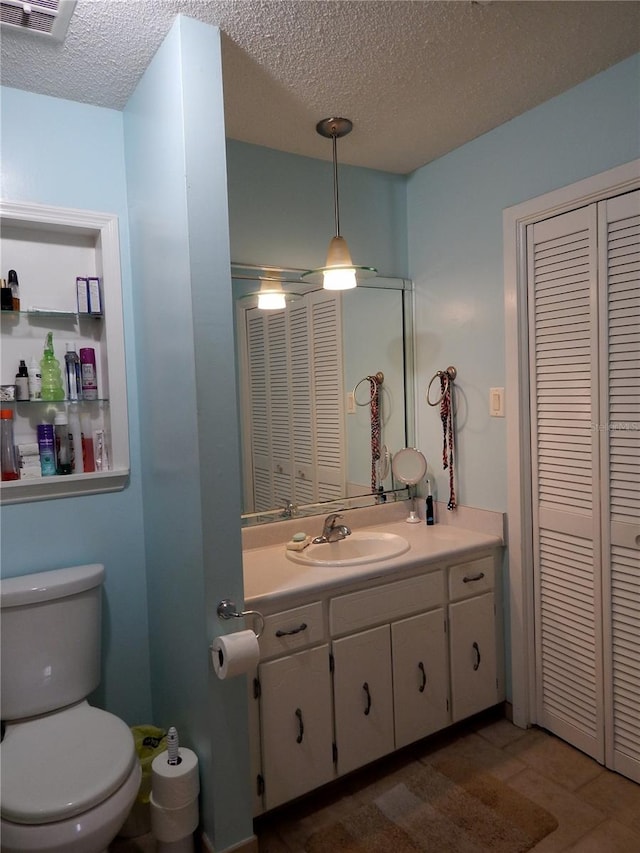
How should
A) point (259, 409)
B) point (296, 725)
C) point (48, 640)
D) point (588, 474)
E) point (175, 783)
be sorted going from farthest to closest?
Result: point (259, 409), point (588, 474), point (296, 725), point (48, 640), point (175, 783)

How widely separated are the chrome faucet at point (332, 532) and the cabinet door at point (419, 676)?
0.42 m

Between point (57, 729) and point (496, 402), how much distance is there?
1952 millimetres

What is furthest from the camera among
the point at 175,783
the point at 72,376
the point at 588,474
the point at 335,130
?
the point at 335,130

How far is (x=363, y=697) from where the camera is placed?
6.46 ft

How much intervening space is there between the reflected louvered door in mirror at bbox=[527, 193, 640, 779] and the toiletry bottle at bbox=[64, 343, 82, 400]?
5.63 feet

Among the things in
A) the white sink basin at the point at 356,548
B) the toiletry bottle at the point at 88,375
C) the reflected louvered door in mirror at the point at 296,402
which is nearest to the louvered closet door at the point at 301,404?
the reflected louvered door in mirror at the point at 296,402

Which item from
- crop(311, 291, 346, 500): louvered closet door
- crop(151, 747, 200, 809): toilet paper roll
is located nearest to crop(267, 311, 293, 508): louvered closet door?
crop(311, 291, 346, 500): louvered closet door

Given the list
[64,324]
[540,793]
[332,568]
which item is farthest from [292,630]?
[64,324]

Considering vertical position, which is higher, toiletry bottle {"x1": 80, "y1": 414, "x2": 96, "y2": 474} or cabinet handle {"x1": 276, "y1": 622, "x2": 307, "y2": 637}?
toiletry bottle {"x1": 80, "y1": 414, "x2": 96, "y2": 474}

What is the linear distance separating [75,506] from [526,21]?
6.84 ft

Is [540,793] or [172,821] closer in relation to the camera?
[172,821]

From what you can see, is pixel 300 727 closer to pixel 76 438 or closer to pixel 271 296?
pixel 76 438

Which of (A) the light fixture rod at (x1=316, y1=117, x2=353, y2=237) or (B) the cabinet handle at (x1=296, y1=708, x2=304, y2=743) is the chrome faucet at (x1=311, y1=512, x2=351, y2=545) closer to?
(B) the cabinet handle at (x1=296, y1=708, x2=304, y2=743)

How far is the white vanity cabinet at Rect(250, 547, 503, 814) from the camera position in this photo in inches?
70.5
